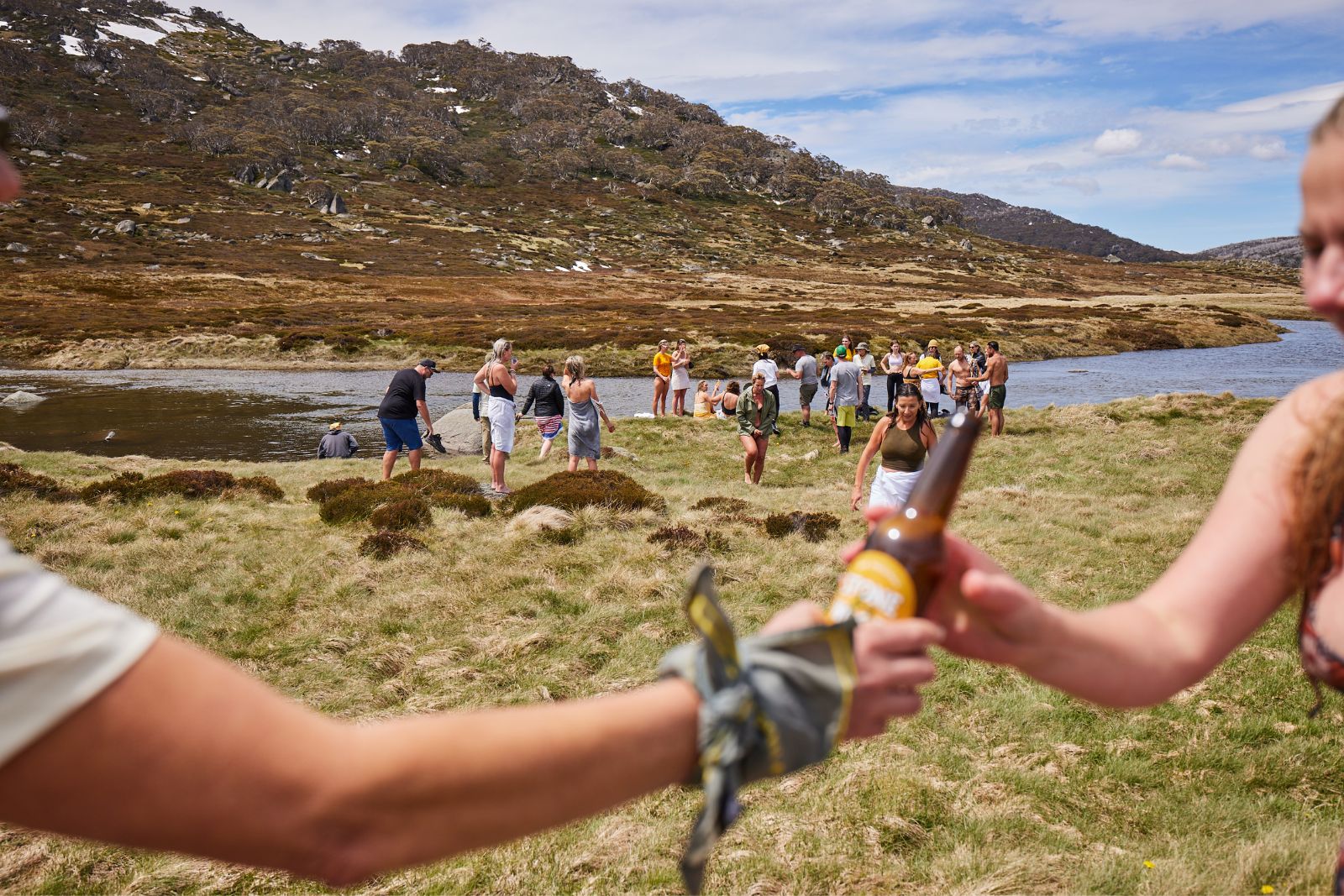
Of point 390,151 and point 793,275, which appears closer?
point 793,275

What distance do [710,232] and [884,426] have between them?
143634 millimetres

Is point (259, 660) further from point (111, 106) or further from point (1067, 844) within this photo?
point (111, 106)

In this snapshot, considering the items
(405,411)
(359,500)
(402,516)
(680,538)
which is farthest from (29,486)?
(680,538)

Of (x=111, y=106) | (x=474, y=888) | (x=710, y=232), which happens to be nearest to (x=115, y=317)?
(x=474, y=888)

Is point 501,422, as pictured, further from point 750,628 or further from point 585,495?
point 750,628

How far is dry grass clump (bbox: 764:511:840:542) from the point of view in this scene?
11422mm

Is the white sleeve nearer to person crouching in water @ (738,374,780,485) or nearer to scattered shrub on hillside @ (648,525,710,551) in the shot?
scattered shrub on hillside @ (648,525,710,551)

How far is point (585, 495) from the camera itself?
496 inches

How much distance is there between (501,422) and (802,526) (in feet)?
19.9

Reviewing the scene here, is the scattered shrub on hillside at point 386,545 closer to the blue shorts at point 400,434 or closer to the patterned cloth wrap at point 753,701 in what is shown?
the blue shorts at point 400,434

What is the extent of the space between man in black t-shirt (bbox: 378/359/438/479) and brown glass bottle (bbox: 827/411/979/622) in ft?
43.1

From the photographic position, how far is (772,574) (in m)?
9.84

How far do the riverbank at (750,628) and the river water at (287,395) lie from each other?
9.01 m

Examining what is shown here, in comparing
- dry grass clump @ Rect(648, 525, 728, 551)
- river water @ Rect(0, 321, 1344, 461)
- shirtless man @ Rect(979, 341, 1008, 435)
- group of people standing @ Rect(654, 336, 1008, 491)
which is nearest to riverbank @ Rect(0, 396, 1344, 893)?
dry grass clump @ Rect(648, 525, 728, 551)
